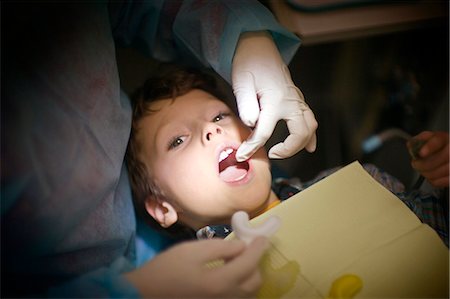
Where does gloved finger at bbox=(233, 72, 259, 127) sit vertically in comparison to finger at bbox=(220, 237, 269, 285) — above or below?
above

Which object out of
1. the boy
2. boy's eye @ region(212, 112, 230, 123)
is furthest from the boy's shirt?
boy's eye @ region(212, 112, 230, 123)

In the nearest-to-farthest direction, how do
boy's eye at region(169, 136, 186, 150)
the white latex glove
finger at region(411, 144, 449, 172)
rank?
1. the white latex glove
2. finger at region(411, 144, 449, 172)
3. boy's eye at region(169, 136, 186, 150)

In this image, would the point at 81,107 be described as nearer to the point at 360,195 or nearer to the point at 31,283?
the point at 31,283

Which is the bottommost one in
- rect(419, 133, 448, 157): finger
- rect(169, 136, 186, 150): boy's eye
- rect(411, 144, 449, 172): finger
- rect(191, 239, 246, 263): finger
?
rect(169, 136, 186, 150): boy's eye

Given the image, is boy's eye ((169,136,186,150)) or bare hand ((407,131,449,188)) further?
boy's eye ((169,136,186,150))

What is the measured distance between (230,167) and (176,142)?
0.43 feet

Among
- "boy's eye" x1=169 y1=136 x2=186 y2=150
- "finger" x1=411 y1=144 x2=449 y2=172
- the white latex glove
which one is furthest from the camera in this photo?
"boy's eye" x1=169 y1=136 x2=186 y2=150

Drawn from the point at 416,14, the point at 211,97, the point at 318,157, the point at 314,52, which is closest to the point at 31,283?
the point at 211,97

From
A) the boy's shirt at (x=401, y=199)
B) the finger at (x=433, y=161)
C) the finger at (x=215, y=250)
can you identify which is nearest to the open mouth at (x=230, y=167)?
the boy's shirt at (x=401, y=199)

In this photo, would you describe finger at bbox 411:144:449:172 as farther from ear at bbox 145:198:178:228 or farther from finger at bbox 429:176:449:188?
ear at bbox 145:198:178:228

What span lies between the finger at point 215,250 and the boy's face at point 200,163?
20 centimetres

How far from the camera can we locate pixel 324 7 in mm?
1091

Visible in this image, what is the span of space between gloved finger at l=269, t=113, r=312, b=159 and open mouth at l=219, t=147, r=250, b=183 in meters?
0.07

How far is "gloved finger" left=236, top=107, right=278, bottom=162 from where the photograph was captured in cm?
85
